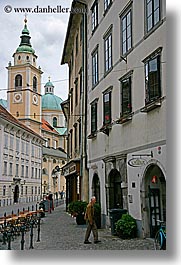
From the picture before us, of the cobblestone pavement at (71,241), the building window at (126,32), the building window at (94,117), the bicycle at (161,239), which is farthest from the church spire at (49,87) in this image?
the bicycle at (161,239)

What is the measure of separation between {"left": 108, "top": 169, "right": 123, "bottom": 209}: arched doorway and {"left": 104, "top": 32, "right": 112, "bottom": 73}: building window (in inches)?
106

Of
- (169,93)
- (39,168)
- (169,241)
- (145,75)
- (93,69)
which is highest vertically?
(93,69)

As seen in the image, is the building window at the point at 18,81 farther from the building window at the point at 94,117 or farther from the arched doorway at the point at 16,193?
the building window at the point at 94,117

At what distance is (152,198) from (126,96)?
2594 mm

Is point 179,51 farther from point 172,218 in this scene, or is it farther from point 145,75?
point 172,218

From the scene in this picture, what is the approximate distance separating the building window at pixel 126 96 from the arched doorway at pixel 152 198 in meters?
1.71

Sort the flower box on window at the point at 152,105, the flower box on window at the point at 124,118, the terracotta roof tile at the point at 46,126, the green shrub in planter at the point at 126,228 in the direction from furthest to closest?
the terracotta roof tile at the point at 46,126
the flower box on window at the point at 124,118
the green shrub in planter at the point at 126,228
the flower box on window at the point at 152,105

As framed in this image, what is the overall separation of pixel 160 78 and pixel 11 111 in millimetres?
3945

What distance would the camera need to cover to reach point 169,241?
888 centimetres

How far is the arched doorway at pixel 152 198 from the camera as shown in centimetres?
1081

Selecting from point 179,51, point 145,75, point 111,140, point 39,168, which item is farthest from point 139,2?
point 39,168

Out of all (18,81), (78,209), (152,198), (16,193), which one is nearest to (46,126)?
(78,209)

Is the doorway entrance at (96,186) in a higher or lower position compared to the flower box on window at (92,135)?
lower

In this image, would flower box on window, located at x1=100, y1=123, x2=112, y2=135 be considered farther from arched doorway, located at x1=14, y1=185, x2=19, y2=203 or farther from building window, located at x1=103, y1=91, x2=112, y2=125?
arched doorway, located at x1=14, y1=185, x2=19, y2=203
